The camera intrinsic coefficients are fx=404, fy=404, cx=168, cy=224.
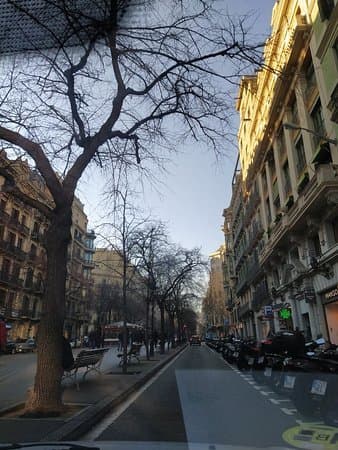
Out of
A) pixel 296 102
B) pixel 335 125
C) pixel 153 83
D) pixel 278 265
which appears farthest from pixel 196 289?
pixel 153 83

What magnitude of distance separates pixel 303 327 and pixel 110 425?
20.4 m

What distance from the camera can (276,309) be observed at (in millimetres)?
28656

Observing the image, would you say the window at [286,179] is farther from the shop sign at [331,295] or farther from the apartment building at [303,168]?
the shop sign at [331,295]

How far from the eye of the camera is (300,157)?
24609mm

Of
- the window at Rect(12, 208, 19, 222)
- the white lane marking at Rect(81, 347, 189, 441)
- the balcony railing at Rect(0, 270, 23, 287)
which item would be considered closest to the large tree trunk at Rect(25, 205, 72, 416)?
the white lane marking at Rect(81, 347, 189, 441)

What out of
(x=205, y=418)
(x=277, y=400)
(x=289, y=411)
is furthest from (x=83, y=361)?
(x=289, y=411)

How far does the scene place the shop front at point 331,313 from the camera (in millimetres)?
19750

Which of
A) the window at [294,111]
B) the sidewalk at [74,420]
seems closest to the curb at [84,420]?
the sidewalk at [74,420]

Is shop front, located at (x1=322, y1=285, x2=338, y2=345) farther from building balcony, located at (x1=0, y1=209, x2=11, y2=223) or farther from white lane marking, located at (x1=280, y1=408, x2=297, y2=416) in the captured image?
building balcony, located at (x1=0, y1=209, x2=11, y2=223)

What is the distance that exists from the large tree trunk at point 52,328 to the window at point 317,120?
16.3 meters

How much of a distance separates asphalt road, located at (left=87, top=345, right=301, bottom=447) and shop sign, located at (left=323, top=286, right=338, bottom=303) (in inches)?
364

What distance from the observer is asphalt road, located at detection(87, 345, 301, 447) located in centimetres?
589

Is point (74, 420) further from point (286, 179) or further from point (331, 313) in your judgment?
point (286, 179)

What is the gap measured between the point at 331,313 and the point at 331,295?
1660 mm
